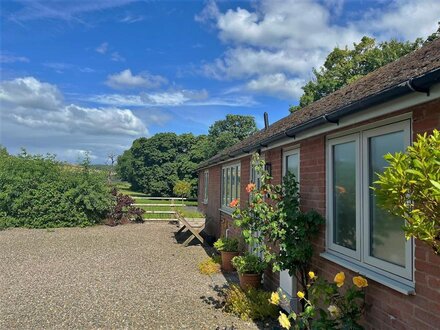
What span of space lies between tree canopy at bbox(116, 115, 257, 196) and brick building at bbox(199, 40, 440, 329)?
1287 inches

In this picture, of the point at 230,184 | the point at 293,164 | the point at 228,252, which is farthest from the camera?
Answer: the point at 230,184

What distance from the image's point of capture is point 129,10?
368 inches

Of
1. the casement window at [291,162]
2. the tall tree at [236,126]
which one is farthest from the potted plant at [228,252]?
the tall tree at [236,126]

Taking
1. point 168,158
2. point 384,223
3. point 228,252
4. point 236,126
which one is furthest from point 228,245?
point 236,126

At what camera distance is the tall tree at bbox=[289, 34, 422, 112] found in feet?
89.9

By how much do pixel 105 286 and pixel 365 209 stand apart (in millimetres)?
5809

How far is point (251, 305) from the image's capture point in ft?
18.4

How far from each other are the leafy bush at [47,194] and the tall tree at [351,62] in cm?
2018

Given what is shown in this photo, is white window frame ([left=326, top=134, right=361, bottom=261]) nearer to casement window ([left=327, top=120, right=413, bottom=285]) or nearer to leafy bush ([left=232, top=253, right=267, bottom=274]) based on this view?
casement window ([left=327, top=120, right=413, bottom=285])

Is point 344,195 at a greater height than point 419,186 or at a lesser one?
lesser

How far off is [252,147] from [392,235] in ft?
15.0

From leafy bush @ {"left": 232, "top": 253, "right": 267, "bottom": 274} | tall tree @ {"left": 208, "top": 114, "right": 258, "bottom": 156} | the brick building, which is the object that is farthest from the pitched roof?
tall tree @ {"left": 208, "top": 114, "right": 258, "bottom": 156}

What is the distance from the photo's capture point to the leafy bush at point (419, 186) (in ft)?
5.40

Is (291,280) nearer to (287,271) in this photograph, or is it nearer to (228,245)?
(287,271)
